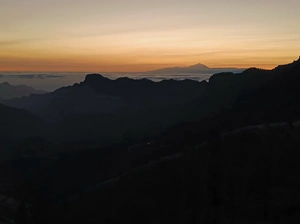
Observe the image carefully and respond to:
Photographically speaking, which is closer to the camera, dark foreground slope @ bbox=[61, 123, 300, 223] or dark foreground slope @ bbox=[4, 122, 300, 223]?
dark foreground slope @ bbox=[61, 123, 300, 223]

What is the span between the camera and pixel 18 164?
16712cm

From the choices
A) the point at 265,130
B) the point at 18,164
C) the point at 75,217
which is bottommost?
the point at 18,164

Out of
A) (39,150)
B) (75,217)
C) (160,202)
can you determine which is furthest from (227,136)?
(39,150)

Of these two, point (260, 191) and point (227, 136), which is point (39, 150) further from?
point (260, 191)

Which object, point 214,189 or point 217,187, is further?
point 217,187

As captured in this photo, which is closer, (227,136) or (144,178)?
(144,178)

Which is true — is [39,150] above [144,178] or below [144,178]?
below

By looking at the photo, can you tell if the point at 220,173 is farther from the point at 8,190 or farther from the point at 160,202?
the point at 8,190

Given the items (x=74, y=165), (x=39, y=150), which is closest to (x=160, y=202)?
(x=74, y=165)

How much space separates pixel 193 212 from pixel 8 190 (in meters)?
76.1

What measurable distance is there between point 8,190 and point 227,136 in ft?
227

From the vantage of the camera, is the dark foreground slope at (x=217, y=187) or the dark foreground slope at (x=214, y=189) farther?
the dark foreground slope at (x=214, y=189)

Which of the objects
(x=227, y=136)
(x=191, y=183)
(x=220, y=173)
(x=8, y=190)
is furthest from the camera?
(x=8, y=190)

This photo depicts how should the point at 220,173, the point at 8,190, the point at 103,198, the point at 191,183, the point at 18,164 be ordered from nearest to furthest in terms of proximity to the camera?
the point at 220,173 → the point at 191,183 → the point at 103,198 → the point at 8,190 → the point at 18,164
